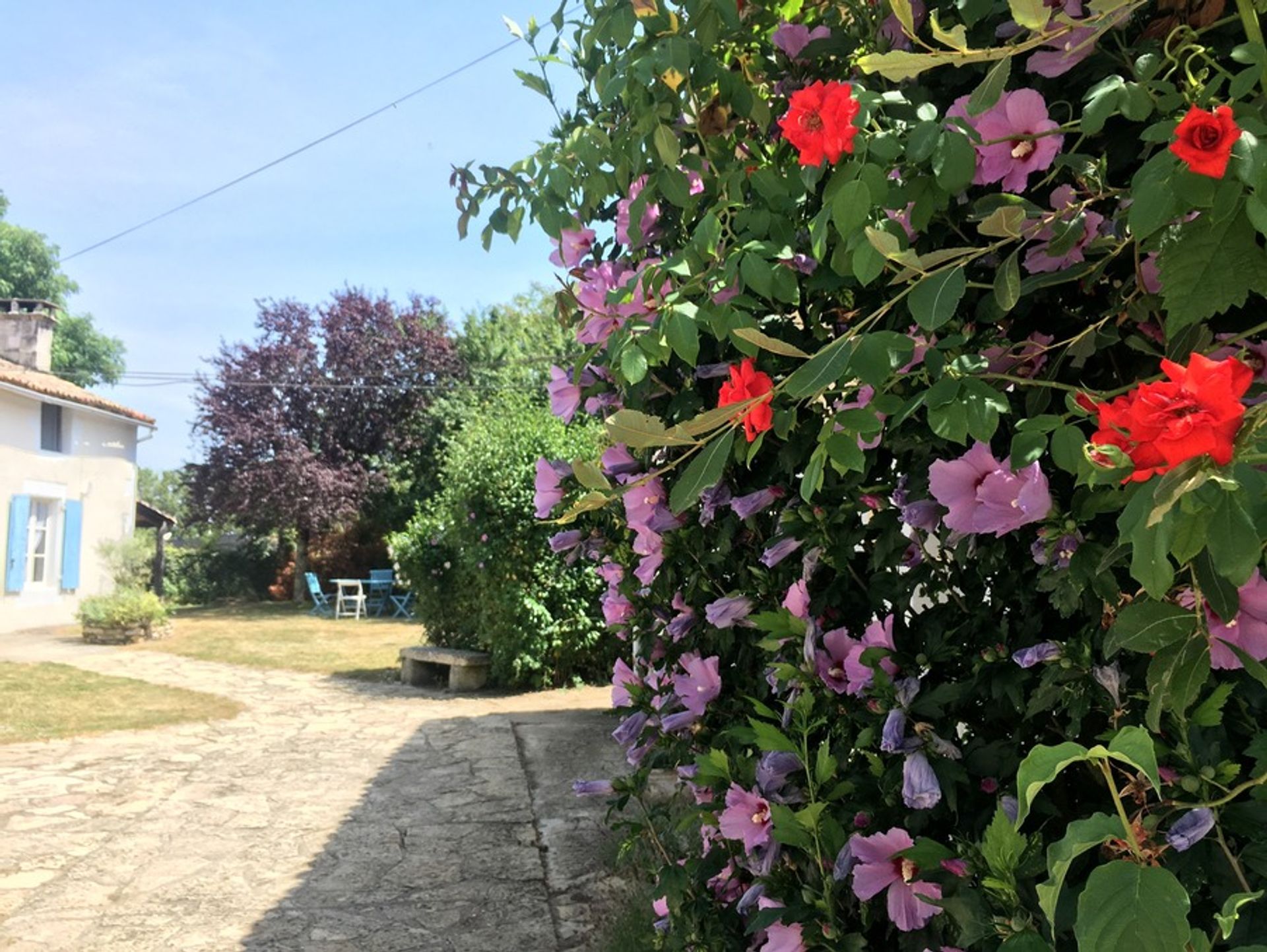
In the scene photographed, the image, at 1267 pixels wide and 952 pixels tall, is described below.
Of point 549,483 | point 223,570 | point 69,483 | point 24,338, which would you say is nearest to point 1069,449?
point 549,483

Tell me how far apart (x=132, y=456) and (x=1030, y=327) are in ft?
69.0

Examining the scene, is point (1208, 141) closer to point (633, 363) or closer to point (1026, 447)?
point (1026, 447)

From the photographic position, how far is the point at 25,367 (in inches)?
731

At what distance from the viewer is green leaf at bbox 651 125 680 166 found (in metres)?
1.42

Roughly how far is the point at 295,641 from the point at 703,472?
1472 cm

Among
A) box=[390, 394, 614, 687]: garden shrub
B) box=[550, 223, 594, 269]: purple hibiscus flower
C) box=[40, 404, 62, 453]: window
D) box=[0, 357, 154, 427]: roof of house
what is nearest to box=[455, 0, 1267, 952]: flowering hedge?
box=[550, 223, 594, 269]: purple hibiscus flower

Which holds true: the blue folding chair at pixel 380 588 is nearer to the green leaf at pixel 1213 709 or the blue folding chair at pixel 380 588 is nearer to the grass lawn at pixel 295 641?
the grass lawn at pixel 295 641

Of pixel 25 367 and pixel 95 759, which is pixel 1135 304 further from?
pixel 25 367

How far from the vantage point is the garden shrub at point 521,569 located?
9.41 meters

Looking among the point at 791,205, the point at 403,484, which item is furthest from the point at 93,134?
the point at 791,205

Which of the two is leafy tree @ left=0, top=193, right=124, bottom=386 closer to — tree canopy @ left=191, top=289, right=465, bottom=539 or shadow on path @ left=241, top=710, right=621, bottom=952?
tree canopy @ left=191, top=289, right=465, bottom=539

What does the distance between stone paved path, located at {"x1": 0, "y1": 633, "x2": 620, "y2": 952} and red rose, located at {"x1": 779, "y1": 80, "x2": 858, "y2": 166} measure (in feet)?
10.1

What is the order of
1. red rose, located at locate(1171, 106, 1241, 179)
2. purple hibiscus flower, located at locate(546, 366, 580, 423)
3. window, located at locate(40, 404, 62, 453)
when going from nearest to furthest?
red rose, located at locate(1171, 106, 1241, 179) < purple hibiscus flower, located at locate(546, 366, 580, 423) < window, located at locate(40, 404, 62, 453)

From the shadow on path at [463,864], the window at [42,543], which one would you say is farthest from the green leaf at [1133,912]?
the window at [42,543]
